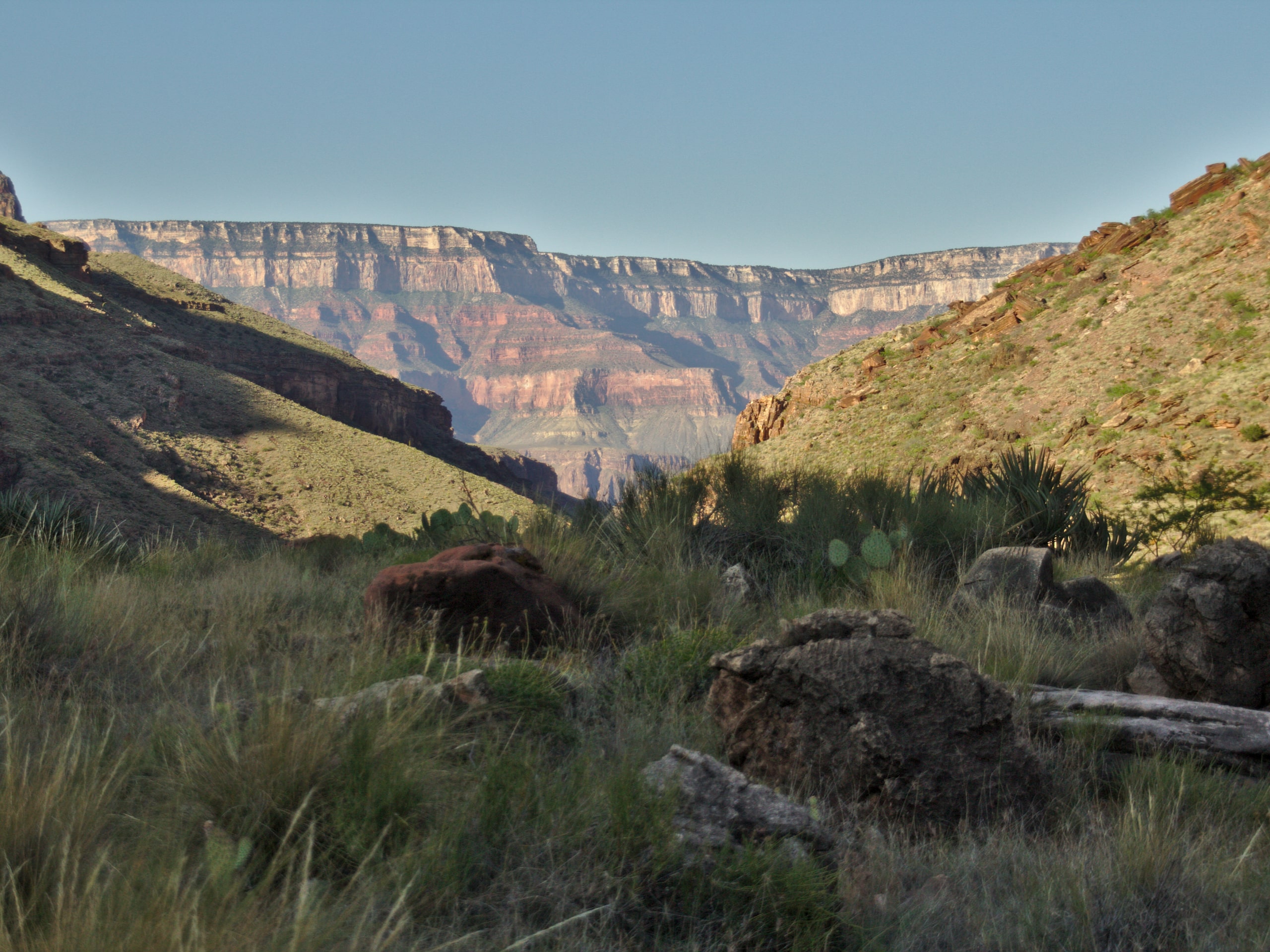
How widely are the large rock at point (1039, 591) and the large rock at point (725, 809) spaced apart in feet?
11.2

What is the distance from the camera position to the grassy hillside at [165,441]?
103ft

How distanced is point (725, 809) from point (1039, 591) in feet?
13.6

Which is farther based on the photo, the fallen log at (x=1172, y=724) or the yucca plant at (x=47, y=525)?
the yucca plant at (x=47, y=525)

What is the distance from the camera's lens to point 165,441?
3900 cm

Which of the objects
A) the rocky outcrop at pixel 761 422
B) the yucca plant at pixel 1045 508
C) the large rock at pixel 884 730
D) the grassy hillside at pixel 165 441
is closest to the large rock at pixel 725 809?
the large rock at pixel 884 730

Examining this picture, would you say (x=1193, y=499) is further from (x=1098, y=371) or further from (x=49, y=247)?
(x=49, y=247)

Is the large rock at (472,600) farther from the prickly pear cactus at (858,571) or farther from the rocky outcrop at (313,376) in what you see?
the rocky outcrop at (313,376)

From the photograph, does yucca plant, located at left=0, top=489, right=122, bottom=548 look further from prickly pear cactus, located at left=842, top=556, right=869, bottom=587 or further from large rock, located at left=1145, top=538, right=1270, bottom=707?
large rock, located at left=1145, top=538, right=1270, bottom=707

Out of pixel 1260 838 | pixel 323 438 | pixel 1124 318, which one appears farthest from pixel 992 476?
pixel 323 438

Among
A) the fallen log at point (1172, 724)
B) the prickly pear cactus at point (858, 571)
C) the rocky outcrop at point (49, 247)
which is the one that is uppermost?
the rocky outcrop at point (49, 247)

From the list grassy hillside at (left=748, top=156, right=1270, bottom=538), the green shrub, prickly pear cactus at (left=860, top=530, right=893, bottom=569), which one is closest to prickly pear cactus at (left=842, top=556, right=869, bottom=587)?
prickly pear cactus at (left=860, top=530, right=893, bottom=569)

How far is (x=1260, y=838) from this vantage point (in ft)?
10.1

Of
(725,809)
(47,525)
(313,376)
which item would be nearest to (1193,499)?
(725,809)

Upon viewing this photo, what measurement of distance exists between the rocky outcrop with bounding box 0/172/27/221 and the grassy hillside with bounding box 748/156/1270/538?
109730mm
